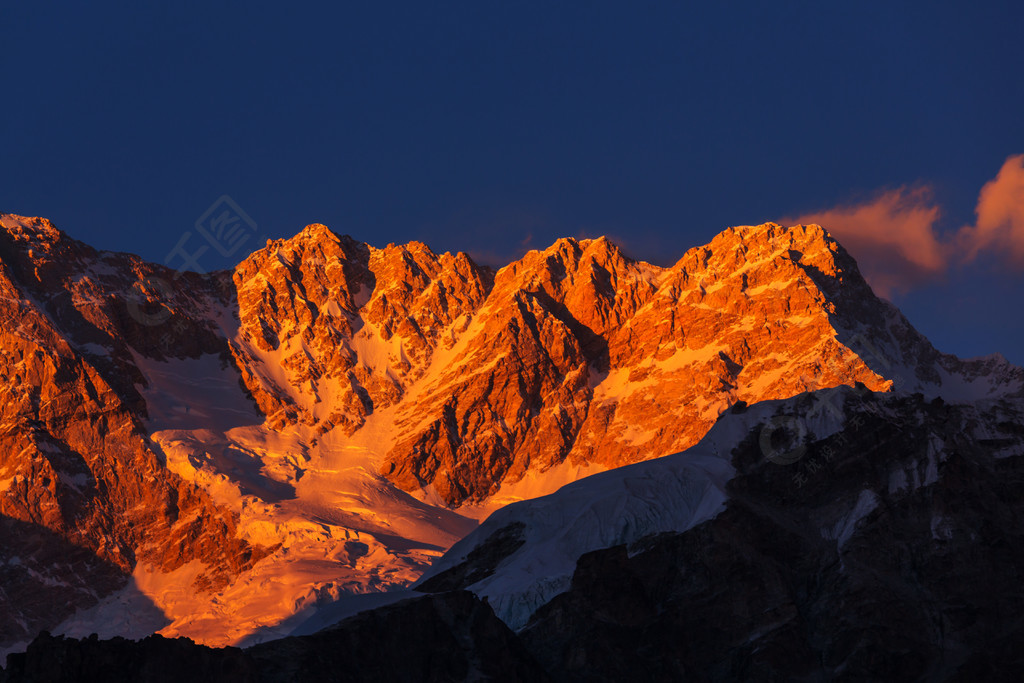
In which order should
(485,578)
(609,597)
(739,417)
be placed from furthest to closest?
1. (739,417)
2. (485,578)
3. (609,597)

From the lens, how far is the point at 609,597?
14675cm

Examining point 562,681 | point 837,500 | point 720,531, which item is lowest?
point 562,681

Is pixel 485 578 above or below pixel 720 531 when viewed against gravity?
below

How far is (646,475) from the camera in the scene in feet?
553

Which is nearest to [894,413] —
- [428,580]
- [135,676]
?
[428,580]

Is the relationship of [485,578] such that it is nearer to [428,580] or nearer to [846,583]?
[428,580]

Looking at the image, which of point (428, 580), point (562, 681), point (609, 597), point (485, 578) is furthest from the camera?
point (428, 580)

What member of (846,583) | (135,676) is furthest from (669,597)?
(135,676)

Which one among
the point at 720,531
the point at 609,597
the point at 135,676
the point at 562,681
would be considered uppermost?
the point at 720,531

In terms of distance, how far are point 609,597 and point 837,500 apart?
31863mm

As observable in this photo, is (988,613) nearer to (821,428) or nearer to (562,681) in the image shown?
(821,428)

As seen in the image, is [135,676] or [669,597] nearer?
[135,676]

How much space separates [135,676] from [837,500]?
82240 millimetres

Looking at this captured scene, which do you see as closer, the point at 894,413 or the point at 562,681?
the point at 562,681
